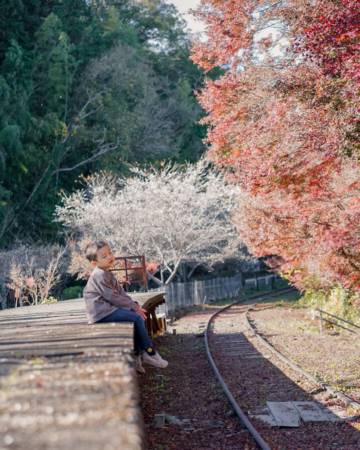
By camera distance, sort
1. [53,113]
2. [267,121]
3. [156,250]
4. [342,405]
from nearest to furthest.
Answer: [342,405] < [267,121] < [156,250] < [53,113]

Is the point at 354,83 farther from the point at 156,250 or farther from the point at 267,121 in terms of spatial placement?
the point at 156,250

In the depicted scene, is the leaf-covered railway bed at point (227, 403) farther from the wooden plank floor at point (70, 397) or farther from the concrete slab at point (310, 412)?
the wooden plank floor at point (70, 397)

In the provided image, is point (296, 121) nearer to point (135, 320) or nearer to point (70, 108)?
point (135, 320)

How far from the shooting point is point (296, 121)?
9453 mm

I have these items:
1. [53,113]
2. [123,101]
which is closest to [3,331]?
[53,113]

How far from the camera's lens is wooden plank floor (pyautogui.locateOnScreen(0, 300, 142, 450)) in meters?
2.22

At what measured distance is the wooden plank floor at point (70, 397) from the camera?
2.22m

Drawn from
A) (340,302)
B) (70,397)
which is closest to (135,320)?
(70,397)

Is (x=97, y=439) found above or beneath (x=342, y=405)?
above

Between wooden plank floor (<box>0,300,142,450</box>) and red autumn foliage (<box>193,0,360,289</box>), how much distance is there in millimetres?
5472

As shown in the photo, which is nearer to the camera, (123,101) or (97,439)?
(97,439)

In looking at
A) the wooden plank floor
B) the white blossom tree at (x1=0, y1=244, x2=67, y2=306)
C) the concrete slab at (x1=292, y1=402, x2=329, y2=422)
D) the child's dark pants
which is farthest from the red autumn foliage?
the white blossom tree at (x1=0, y1=244, x2=67, y2=306)

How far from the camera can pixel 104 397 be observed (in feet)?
9.26

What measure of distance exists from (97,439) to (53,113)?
29.2 metres
